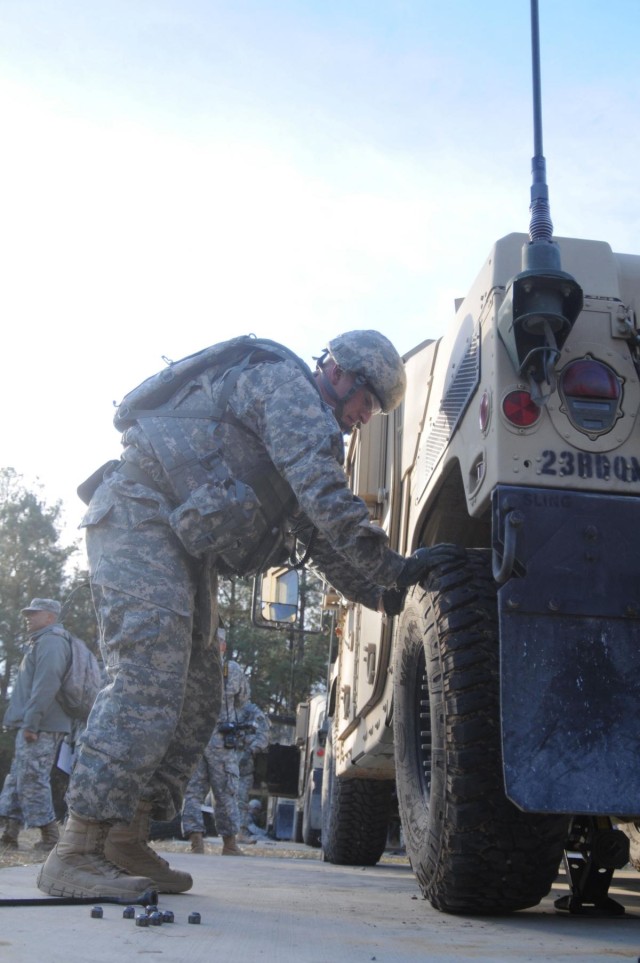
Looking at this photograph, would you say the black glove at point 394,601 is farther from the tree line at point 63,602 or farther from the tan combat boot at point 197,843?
the tree line at point 63,602

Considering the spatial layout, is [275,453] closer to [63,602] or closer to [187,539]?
[187,539]

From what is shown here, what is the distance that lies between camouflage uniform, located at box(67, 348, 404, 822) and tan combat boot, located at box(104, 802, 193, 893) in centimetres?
14

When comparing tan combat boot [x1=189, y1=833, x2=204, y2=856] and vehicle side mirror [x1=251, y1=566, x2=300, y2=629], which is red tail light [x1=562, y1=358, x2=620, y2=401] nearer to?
vehicle side mirror [x1=251, y1=566, x2=300, y2=629]

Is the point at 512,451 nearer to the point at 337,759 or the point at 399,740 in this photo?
the point at 399,740

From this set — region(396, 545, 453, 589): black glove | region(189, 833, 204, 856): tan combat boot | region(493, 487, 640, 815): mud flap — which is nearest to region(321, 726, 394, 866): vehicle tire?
region(189, 833, 204, 856): tan combat boot

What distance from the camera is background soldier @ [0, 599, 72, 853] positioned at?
6.92 m

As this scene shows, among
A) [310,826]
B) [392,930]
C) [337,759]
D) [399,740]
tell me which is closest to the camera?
[392,930]

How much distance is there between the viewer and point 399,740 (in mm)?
3258

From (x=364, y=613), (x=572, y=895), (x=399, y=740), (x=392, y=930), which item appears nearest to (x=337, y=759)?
(x=364, y=613)

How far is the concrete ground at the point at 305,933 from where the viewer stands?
185 centimetres

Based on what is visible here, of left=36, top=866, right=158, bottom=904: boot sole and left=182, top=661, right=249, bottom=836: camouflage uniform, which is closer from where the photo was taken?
left=36, top=866, right=158, bottom=904: boot sole

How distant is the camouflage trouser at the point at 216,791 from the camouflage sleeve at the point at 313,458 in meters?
5.14

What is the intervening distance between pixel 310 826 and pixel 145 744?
7834mm

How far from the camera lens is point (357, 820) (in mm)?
5980
